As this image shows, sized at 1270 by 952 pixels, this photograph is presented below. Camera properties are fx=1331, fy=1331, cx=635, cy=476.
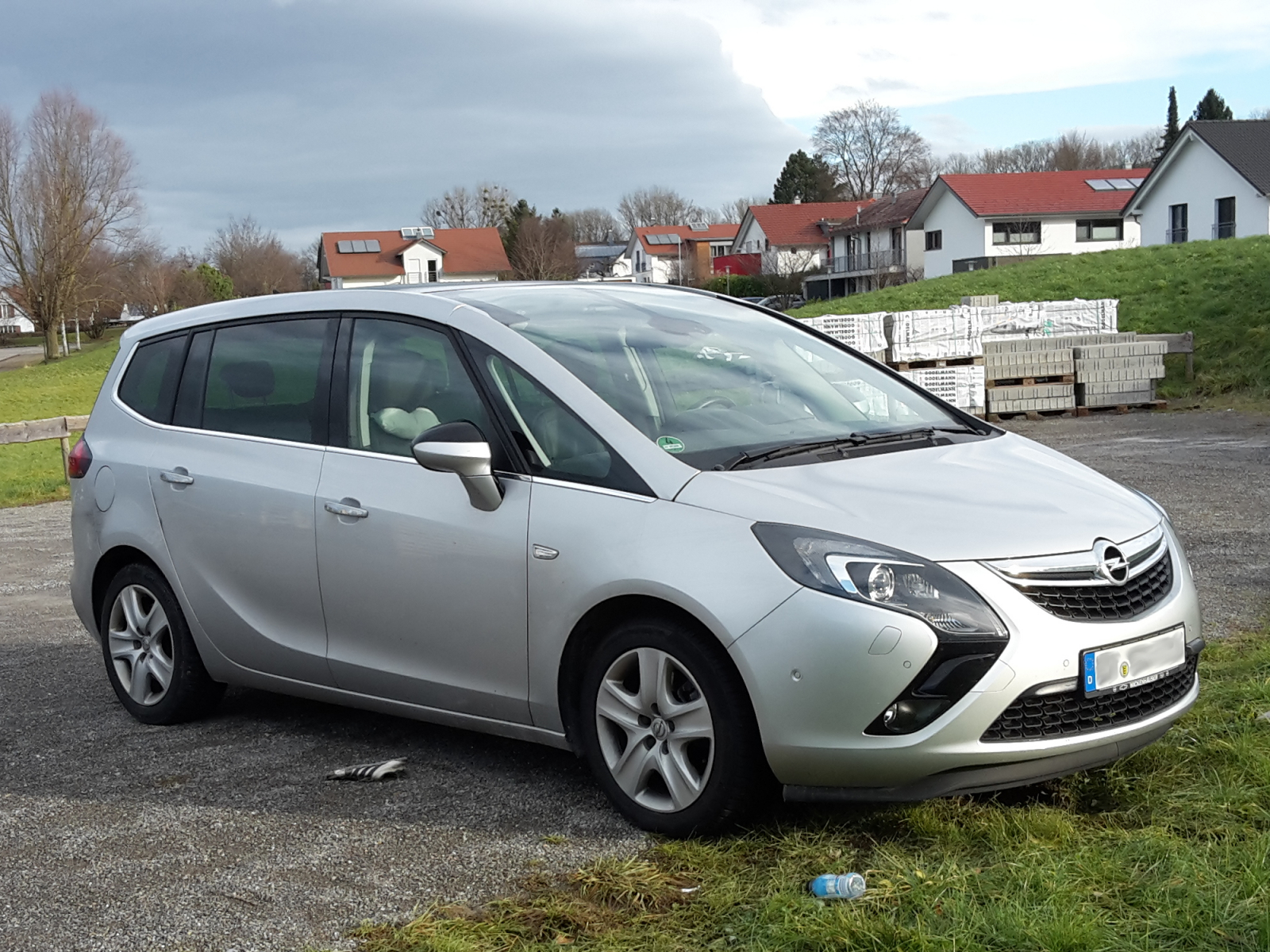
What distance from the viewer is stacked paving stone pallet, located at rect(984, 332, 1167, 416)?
65.7 ft

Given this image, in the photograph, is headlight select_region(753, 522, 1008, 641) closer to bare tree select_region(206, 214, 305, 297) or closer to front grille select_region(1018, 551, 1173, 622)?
front grille select_region(1018, 551, 1173, 622)

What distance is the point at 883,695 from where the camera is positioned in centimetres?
359

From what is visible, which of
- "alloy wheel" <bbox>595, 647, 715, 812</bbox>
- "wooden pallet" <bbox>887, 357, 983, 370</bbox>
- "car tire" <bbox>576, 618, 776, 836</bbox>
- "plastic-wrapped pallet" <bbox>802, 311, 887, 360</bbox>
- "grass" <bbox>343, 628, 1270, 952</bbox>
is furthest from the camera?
"wooden pallet" <bbox>887, 357, 983, 370</bbox>

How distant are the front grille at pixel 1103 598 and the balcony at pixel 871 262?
256 feet

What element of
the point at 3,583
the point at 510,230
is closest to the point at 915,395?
the point at 3,583

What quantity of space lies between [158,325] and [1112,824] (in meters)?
4.57

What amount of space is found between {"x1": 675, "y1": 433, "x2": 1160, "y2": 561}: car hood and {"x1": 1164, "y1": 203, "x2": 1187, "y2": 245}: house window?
5463 cm

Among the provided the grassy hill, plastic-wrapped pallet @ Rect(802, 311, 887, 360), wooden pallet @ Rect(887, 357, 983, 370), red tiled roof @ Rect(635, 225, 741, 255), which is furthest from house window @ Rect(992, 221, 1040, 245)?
plastic-wrapped pallet @ Rect(802, 311, 887, 360)

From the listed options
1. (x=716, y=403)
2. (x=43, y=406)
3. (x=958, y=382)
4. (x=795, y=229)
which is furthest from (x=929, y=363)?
(x=795, y=229)

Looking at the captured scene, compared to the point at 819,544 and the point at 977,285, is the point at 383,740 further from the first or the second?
the point at 977,285

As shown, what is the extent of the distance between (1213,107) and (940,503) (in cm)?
10832

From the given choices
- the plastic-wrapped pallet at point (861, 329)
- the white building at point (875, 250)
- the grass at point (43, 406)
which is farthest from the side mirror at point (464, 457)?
the white building at point (875, 250)

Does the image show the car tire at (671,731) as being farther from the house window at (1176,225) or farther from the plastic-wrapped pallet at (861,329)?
the house window at (1176,225)

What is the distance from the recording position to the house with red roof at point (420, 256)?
10119cm
